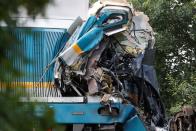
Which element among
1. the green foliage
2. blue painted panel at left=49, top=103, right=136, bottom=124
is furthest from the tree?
the green foliage

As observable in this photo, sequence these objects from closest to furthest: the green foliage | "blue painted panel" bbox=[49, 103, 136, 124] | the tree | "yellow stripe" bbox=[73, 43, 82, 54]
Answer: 1. the tree
2. "blue painted panel" bbox=[49, 103, 136, 124]
3. "yellow stripe" bbox=[73, 43, 82, 54]
4. the green foliage

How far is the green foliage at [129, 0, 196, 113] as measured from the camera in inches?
602

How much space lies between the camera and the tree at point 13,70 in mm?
1752

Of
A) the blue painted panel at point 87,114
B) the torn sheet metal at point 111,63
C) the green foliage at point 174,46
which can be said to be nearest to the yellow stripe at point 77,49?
the torn sheet metal at point 111,63

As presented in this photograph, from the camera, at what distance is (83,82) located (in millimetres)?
7641

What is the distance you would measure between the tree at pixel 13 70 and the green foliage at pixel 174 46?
1281cm

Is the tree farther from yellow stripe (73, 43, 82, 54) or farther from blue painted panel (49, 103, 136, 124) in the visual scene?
yellow stripe (73, 43, 82, 54)

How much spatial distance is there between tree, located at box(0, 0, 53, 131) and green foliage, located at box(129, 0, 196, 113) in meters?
12.8

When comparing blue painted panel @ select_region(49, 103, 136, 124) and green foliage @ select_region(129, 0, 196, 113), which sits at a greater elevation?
green foliage @ select_region(129, 0, 196, 113)

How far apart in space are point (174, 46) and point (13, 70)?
47.7 feet

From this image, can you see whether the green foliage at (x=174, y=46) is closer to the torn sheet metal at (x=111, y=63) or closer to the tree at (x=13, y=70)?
the torn sheet metal at (x=111, y=63)

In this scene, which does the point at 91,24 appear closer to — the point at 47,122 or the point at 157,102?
the point at 157,102

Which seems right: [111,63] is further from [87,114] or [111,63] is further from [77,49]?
[87,114]

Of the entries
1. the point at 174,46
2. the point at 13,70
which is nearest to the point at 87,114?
the point at 13,70
